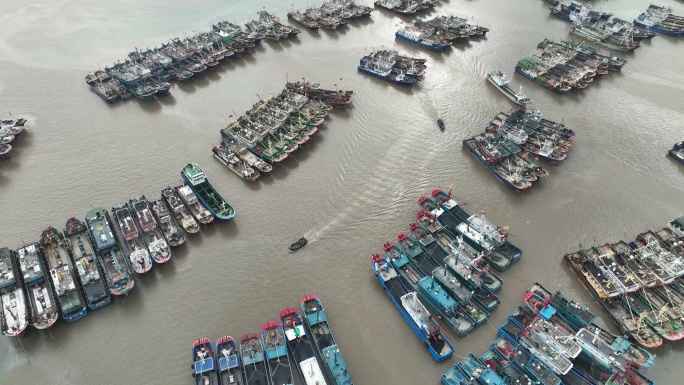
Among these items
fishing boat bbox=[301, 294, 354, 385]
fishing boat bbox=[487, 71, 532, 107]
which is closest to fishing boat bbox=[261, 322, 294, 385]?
fishing boat bbox=[301, 294, 354, 385]

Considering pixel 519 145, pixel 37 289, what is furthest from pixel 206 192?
pixel 519 145

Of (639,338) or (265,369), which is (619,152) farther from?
(265,369)

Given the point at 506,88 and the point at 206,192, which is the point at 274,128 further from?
the point at 506,88

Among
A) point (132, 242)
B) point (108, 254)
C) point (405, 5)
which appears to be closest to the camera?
point (108, 254)

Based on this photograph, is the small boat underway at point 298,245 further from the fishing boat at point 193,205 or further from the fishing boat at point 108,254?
the fishing boat at point 108,254

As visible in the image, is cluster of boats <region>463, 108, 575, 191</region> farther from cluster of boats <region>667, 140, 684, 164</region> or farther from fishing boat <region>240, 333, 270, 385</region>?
fishing boat <region>240, 333, 270, 385</region>

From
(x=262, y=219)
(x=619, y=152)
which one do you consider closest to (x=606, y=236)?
(x=619, y=152)
